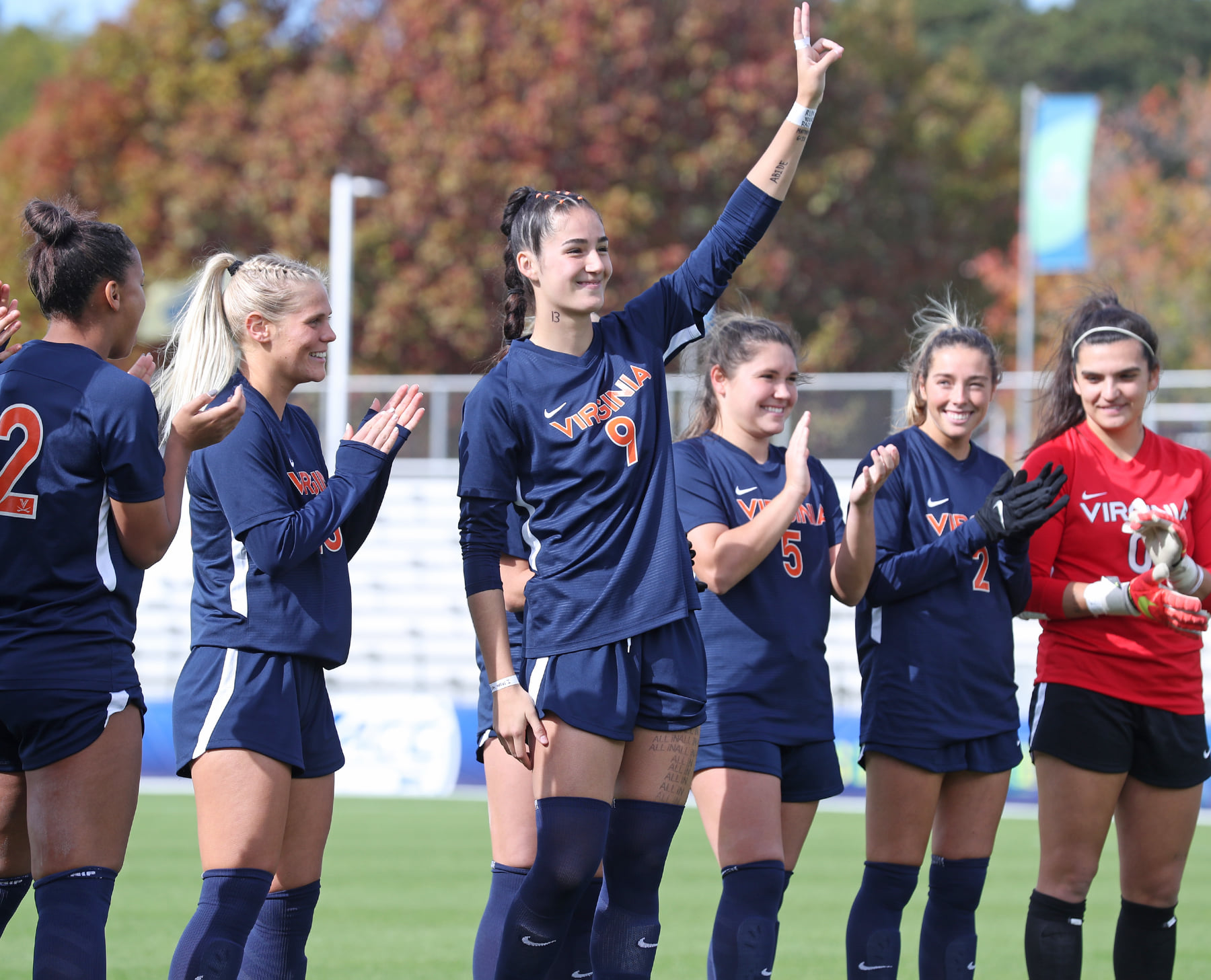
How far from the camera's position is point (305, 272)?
3854 millimetres

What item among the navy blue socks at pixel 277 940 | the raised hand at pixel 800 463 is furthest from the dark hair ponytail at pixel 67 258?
the raised hand at pixel 800 463

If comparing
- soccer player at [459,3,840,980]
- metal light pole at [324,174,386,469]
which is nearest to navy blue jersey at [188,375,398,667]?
soccer player at [459,3,840,980]

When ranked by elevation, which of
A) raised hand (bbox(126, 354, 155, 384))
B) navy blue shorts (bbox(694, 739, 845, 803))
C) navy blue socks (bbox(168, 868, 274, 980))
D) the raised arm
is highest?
the raised arm

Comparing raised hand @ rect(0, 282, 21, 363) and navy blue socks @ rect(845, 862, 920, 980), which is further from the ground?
raised hand @ rect(0, 282, 21, 363)

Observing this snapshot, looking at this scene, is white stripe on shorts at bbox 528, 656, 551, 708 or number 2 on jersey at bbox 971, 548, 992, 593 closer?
white stripe on shorts at bbox 528, 656, 551, 708

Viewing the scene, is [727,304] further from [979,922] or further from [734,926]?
[734,926]

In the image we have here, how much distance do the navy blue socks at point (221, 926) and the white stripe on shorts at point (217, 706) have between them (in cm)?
30

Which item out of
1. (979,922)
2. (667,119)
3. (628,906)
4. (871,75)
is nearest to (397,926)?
(979,922)

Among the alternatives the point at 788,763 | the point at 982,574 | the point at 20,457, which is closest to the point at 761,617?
the point at 788,763

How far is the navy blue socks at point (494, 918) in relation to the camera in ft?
12.8

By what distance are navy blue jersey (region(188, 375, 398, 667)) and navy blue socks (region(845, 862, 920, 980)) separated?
175 cm

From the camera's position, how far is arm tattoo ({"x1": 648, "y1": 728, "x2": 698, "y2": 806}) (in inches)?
137

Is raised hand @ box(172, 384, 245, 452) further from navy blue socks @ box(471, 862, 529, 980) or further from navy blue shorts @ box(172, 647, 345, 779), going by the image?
navy blue socks @ box(471, 862, 529, 980)

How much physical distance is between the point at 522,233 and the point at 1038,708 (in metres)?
2.15
